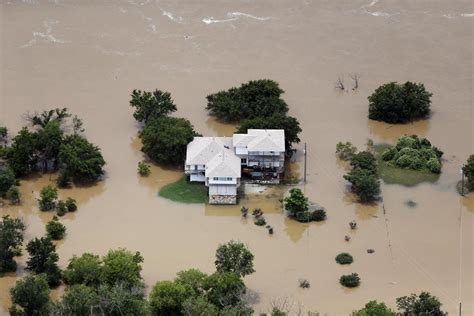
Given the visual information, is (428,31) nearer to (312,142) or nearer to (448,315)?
(312,142)

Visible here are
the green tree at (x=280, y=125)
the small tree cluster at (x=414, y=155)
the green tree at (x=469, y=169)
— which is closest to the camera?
the green tree at (x=469, y=169)

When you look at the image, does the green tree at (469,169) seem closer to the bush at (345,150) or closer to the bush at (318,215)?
the bush at (345,150)

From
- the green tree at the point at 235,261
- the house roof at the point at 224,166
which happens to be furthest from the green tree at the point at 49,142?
the green tree at the point at 235,261

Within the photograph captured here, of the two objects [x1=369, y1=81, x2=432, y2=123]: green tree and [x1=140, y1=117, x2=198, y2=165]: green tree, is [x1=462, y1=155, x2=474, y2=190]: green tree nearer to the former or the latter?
[x1=369, y1=81, x2=432, y2=123]: green tree

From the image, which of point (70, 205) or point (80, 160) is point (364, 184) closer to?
point (80, 160)

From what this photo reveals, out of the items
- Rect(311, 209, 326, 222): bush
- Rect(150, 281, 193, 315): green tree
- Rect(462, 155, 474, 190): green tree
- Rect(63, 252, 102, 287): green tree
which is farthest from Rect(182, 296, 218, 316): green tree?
Rect(462, 155, 474, 190): green tree
